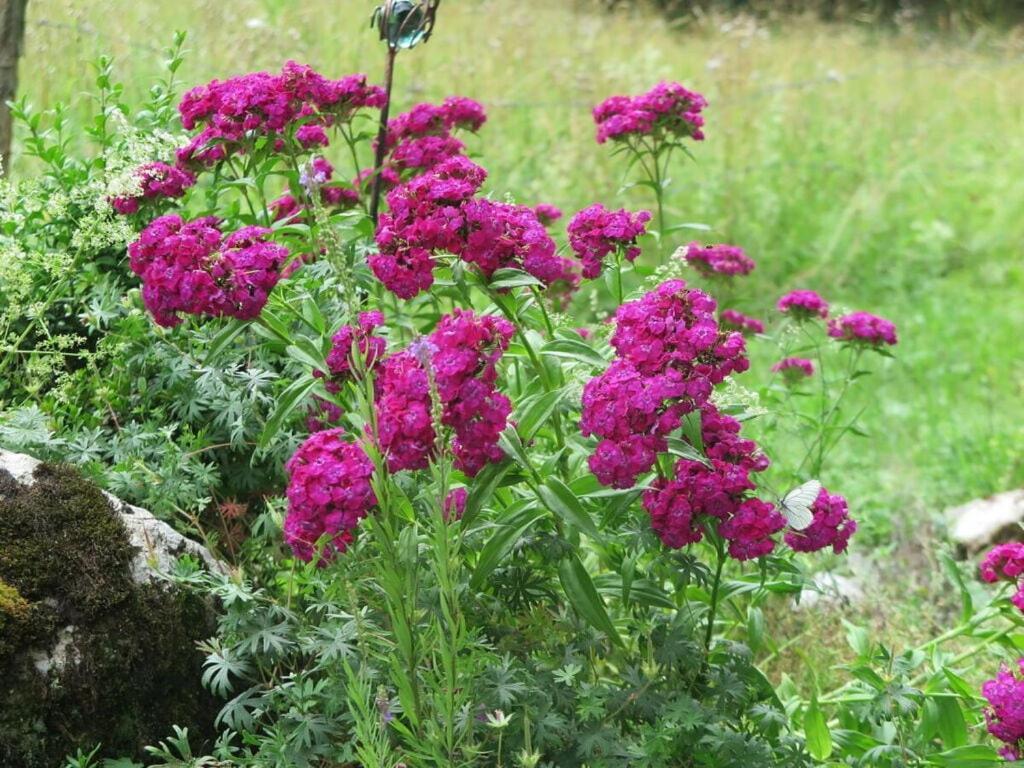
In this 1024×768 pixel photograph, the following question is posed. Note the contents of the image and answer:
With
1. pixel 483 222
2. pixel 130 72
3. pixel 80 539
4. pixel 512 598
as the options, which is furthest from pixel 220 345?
pixel 130 72

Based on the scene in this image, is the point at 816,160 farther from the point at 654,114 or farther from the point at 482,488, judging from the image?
the point at 482,488

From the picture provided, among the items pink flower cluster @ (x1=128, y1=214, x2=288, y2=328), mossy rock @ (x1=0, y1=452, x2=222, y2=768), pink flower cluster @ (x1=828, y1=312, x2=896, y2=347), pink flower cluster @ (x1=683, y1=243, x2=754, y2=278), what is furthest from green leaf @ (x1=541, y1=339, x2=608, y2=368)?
pink flower cluster @ (x1=683, y1=243, x2=754, y2=278)

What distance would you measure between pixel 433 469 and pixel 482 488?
0.31 m

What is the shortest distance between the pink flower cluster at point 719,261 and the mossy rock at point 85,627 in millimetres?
1831

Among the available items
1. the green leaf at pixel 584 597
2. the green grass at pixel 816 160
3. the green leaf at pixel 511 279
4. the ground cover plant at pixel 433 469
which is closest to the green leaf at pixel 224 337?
the ground cover plant at pixel 433 469

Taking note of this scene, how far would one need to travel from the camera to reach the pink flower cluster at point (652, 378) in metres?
1.87

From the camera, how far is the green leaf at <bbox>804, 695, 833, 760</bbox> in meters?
2.44

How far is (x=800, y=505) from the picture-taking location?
2.10 metres

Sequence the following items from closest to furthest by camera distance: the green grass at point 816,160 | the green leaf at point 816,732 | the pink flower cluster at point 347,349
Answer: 1. the pink flower cluster at point 347,349
2. the green leaf at point 816,732
3. the green grass at point 816,160

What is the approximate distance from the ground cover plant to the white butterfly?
0.04 ft

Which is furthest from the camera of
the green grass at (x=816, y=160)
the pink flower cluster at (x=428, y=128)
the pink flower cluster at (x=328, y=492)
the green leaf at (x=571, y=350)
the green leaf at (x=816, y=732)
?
the green grass at (x=816, y=160)

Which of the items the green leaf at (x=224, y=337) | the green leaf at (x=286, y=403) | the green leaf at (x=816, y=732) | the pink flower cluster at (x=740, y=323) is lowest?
the green leaf at (x=816, y=732)

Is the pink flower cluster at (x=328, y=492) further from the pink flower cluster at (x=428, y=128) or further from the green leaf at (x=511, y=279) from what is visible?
the pink flower cluster at (x=428, y=128)

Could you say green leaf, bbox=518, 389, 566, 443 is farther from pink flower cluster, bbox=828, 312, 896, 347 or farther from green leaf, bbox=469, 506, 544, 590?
pink flower cluster, bbox=828, 312, 896, 347
